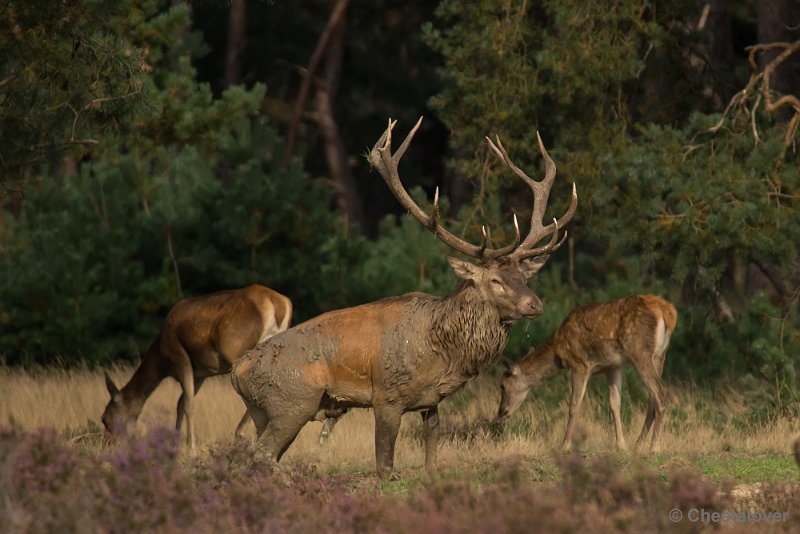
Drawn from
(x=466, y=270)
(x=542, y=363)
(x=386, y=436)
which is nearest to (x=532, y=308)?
(x=466, y=270)

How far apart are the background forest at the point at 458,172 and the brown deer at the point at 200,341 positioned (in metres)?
1.78

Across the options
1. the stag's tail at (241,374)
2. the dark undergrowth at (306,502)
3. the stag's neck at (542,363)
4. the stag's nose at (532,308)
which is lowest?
the stag's neck at (542,363)

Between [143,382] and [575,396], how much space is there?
4.00 meters

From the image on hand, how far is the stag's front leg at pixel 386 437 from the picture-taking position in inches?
408

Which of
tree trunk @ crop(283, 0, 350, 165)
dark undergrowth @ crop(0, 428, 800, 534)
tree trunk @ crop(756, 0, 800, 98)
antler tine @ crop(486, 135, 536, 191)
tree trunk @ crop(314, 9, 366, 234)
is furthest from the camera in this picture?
tree trunk @ crop(314, 9, 366, 234)

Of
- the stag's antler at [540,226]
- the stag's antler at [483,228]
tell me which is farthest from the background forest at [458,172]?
the stag's antler at [540,226]

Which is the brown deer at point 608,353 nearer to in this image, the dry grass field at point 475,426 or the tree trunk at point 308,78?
the dry grass field at point 475,426

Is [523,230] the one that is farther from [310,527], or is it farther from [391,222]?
[310,527]

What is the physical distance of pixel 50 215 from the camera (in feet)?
60.3

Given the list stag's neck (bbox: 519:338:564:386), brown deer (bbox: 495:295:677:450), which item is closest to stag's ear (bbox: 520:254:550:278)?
brown deer (bbox: 495:295:677:450)

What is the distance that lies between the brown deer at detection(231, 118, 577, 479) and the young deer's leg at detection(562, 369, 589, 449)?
2882 millimetres

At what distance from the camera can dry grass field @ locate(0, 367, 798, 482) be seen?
11266 mm

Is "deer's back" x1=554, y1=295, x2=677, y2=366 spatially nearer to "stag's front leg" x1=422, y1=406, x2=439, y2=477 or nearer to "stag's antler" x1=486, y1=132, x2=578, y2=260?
"stag's antler" x1=486, y1=132, x2=578, y2=260

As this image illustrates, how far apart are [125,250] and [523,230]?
4518mm
